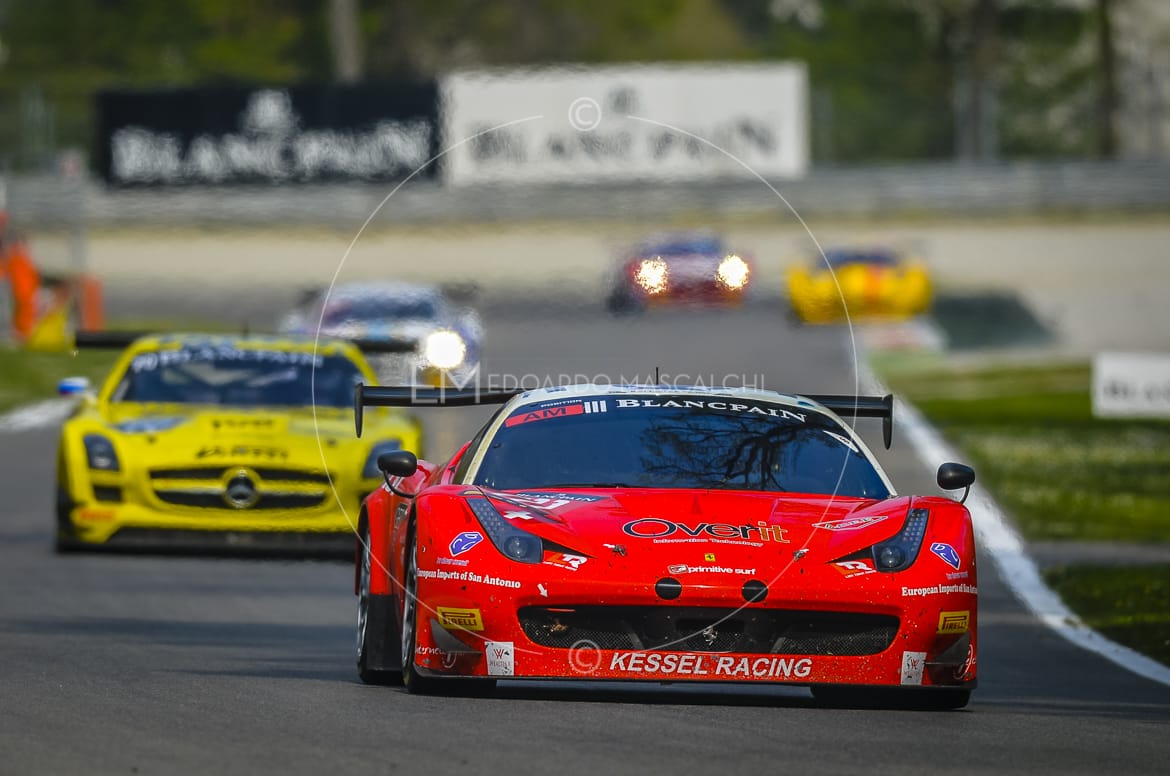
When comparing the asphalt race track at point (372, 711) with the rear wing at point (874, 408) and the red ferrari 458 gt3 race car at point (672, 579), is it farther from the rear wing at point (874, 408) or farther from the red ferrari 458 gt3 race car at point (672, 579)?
the rear wing at point (874, 408)

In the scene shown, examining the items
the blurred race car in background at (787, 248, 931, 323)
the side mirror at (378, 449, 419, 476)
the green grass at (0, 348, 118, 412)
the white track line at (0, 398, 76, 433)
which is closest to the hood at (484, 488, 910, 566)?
the side mirror at (378, 449, 419, 476)

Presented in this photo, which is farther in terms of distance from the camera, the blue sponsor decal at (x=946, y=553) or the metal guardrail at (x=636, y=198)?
the metal guardrail at (x=636, y=198)

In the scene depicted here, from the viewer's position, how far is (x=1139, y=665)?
393 inches

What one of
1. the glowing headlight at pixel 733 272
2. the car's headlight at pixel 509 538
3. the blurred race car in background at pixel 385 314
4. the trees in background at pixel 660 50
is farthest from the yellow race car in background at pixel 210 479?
the trees in background at pixel 660 50

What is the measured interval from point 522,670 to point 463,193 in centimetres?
4461

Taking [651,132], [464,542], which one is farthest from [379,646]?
[651,132]

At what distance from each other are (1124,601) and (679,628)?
5.27m

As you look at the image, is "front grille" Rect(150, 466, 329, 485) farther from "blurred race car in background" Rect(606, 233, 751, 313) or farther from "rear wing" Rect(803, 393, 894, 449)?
"rear wing" Rect(803, 393, 894, 449)

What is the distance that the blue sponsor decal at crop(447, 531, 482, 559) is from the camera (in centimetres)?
785

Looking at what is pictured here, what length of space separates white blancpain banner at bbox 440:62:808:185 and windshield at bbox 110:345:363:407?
36.3 metres

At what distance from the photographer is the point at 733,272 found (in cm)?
887

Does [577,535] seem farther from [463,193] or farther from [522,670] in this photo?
[463,193]

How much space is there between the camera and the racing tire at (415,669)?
801cm

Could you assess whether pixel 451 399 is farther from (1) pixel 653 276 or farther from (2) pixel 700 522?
(2) pixel 700 522
